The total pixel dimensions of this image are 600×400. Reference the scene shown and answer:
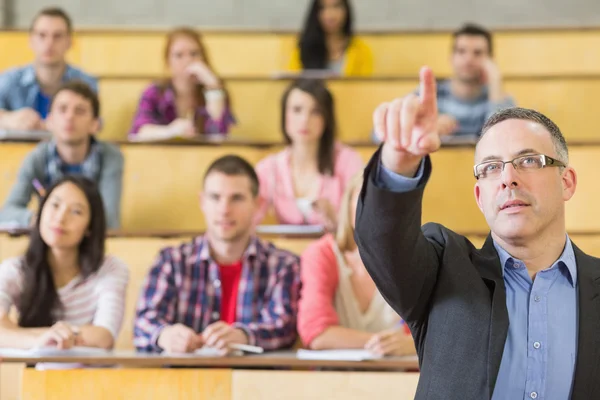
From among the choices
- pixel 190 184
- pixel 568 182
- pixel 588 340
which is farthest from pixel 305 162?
pixel 588 340

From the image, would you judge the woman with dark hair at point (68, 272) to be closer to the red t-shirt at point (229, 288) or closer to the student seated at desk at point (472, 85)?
the red t-shirt at point (229, 288)

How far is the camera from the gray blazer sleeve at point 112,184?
2.27m

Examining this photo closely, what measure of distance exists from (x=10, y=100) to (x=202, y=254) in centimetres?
108

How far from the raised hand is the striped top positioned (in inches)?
42.5

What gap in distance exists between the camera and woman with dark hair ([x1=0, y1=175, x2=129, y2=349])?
5.92 ft

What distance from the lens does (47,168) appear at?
2.33m

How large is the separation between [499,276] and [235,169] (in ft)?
3.26

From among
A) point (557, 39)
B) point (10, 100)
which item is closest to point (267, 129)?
point (10, 100)

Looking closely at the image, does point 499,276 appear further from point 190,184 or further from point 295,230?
point 190,184

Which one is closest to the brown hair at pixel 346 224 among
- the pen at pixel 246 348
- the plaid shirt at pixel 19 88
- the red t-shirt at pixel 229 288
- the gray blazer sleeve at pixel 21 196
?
the red t-shirt at pixel 229 288

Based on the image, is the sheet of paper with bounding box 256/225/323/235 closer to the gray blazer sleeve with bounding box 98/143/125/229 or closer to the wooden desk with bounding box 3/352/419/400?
the gray blazer sleeve with bounding box 98/143/125/229

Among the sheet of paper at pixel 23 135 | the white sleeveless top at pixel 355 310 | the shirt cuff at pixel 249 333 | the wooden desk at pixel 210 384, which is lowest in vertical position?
the wooden desk at pixel 210 384

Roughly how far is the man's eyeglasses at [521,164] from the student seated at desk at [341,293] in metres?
0.77

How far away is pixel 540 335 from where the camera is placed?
950mm
